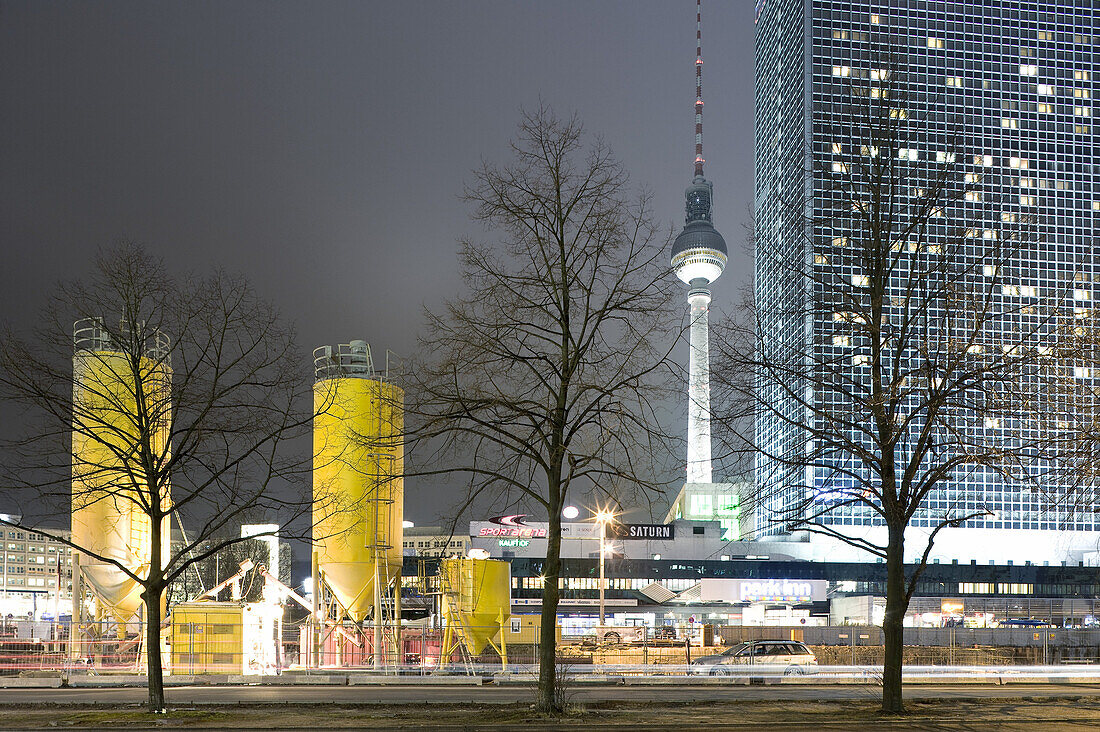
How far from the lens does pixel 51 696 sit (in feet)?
93.0

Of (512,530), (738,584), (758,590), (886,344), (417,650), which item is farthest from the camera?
(512,530)

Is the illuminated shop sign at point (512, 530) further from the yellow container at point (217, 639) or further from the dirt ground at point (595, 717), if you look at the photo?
the dirt ground at point (595, 717)

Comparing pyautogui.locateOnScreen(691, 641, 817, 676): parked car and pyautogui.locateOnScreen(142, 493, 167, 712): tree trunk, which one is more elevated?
pyautogui.locateOnScreen(142, 493, 167, 712): tree trunk

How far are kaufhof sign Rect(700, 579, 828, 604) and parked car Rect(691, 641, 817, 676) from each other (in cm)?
6934

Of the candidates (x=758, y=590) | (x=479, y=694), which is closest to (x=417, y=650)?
(x=479, y=694)

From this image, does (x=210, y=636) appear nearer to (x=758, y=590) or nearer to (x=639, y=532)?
(x=758, y=590)

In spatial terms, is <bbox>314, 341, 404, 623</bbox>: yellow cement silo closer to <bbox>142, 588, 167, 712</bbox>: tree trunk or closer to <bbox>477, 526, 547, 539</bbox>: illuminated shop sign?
<bbox>142, 588, 167, 712</bbox>: tree trunk

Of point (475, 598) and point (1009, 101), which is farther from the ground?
point (1009, 101)

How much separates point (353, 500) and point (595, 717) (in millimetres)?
22625

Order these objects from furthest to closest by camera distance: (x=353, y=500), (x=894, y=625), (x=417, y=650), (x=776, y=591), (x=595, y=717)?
(x=776, y=591) → (x=417, y=650) → (x=353, y=500) → (x=894, y=625) → (x=595, y=717)

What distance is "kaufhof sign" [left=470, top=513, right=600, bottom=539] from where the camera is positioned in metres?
130

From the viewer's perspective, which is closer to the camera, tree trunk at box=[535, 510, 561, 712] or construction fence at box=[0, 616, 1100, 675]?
tree trunk at box=[535, 510, 561, 712]

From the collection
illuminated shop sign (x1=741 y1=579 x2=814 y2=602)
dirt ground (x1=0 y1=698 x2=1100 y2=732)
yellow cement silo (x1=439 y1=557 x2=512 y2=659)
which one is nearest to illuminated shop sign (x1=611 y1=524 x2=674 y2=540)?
illuminated shop sign (x1=741 y1=579 x2=814 y2=602)

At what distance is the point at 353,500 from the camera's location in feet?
137
